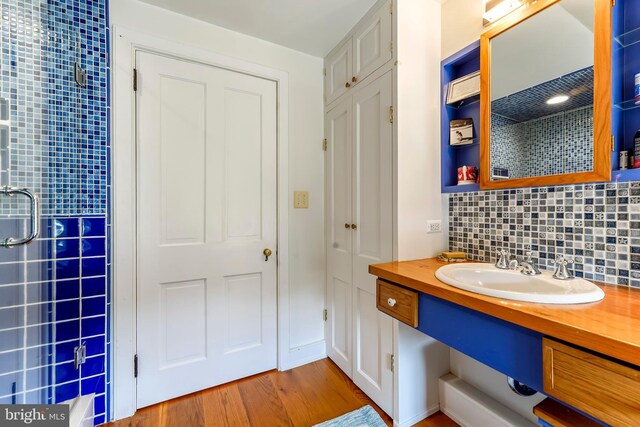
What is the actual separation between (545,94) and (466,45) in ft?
1.68

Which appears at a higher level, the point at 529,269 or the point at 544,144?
the point at 544,144

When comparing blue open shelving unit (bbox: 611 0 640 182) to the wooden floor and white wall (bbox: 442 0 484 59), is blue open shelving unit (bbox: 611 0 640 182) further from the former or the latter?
the wooden floor

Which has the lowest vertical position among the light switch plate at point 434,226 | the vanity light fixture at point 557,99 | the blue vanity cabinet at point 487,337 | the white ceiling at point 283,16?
the blue vanity cabinet at point 487,337

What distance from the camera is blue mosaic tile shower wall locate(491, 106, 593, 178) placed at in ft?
3.40

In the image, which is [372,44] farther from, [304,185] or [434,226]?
[434,226]

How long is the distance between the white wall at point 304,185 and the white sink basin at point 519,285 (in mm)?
1068

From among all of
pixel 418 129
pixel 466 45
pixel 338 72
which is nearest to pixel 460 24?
pixel 466 45

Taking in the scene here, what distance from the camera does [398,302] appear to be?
3.90ft

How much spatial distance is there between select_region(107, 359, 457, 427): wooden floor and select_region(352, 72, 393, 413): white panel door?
0.17 m

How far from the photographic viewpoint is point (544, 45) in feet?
3.78

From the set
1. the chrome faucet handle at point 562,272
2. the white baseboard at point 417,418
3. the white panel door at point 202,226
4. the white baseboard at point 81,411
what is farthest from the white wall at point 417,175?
the white baseboard at point 81,411

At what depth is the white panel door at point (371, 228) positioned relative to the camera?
1487mm

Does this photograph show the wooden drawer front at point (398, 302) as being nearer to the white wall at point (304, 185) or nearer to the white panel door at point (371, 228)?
the white panel door at point (371, 228)

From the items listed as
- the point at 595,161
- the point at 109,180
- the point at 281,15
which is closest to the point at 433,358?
the point at 595,161
